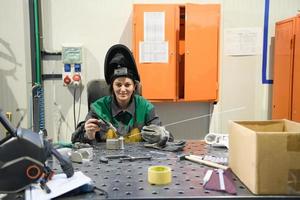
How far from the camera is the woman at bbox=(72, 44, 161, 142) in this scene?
1862 mm

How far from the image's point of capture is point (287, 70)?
269 centimetres

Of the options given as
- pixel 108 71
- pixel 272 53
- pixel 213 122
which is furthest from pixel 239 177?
pixel 272 53

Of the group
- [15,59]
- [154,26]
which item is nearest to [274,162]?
[154,26]

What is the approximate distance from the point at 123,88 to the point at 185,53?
→ 1063 millimetres

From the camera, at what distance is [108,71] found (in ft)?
6.36

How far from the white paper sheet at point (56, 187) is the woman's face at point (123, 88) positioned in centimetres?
95

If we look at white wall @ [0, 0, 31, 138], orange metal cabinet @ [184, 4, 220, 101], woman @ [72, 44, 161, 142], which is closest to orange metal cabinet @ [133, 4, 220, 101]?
orange metal cabinet @ [184, 4, 220, 101]

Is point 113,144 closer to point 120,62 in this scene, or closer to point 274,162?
point 120,62

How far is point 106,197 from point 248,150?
1.48 feet

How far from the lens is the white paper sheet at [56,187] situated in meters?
0.85

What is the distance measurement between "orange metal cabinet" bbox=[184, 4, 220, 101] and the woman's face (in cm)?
98

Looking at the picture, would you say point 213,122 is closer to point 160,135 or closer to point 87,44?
point 87,44

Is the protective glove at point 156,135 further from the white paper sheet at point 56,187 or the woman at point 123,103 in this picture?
the white paper sheet at point 56,187

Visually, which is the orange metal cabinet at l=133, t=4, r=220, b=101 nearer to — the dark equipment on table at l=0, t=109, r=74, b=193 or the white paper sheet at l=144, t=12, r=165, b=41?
the white paper sheet at l=144, t=12, r=165, b=41
